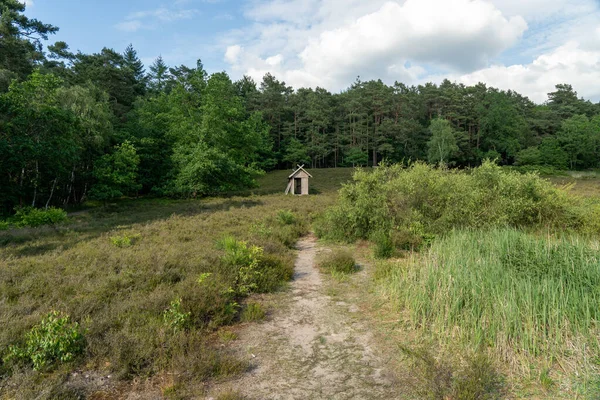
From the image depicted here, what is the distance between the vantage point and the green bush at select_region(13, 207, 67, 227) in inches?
611

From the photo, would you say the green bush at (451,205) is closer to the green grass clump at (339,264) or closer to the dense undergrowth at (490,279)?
the dense undergrowth at (490,279)

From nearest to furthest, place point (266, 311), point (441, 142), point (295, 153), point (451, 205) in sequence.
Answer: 1. point (266, 311)
2. point (451, 205)
3. point (441, 142)
4. point (295, 153)

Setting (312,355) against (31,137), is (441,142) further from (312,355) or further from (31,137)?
(312,355)

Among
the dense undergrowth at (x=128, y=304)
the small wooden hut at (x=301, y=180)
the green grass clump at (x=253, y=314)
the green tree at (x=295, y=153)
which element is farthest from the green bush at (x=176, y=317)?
the green tree at (x=295, y=153)

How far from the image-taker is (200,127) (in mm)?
30016

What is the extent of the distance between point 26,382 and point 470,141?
71157mm

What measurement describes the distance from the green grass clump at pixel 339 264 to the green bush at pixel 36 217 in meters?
14.5

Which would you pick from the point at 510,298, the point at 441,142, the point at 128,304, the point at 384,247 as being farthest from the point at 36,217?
the point at 441,142

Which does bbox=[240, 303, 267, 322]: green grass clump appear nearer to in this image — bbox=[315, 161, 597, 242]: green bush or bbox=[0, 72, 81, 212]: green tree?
bbox=[315, 161, 597, 242]: green bush

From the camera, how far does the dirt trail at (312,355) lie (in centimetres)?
374

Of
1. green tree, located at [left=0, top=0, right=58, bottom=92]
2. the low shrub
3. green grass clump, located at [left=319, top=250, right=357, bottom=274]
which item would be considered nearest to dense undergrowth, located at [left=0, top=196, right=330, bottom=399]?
green grass clump, located at [left=319, top=250, right=357, bottom=274]

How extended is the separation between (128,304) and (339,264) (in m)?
5.04

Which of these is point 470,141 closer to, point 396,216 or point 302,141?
point 302,141

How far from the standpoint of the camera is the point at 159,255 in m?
8.17
